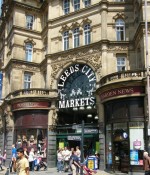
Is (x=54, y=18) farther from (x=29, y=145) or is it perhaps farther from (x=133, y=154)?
(x=133, y=154)

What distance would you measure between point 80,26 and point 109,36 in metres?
3.62

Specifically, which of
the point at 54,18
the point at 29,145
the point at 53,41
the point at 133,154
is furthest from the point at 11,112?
the point at 133,154

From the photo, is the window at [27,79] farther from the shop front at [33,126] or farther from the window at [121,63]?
the window at [121,63]

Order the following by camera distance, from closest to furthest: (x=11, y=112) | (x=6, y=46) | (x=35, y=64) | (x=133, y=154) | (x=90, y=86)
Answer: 1. (x=133, y=154)
2. (x=90, y=86)
3. (x=11, y=112)
4. (x=35, y=64)
5. (x=6, y=46)

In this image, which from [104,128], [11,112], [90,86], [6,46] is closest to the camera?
[104,128]

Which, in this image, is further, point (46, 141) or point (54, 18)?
point (54, 18)

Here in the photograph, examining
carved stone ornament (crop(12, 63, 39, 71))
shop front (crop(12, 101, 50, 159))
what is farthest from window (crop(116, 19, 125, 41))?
carved stone ornament (crop(12, 63, 39, 71))

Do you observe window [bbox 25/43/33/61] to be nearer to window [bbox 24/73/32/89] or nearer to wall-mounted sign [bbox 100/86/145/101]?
window [bbox 24/73/32/89]

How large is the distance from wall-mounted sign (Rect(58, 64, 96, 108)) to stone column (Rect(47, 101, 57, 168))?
943 millimetres

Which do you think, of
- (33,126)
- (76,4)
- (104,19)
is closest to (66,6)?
(76,4)

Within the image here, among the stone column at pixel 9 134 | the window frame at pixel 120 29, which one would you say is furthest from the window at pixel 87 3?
the stone column at pixel 9 134

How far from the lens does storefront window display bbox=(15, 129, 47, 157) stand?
3191cm

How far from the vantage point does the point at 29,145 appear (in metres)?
32.0

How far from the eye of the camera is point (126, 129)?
82.7ft
